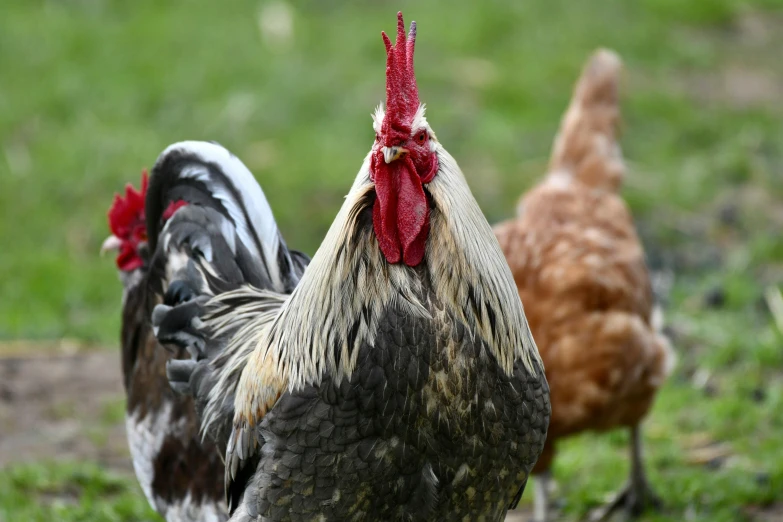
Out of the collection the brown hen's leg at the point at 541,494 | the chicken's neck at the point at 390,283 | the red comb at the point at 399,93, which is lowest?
the brown hen's leg at the point at 541,494

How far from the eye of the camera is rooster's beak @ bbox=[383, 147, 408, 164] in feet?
10.4

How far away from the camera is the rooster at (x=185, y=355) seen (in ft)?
14.1

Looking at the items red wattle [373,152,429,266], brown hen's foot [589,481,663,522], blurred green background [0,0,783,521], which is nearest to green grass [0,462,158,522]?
blurred green background [0,0,783,521]

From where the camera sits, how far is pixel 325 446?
3271mm

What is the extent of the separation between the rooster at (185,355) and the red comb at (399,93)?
4.21 feet

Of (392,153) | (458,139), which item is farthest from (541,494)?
(458,139)

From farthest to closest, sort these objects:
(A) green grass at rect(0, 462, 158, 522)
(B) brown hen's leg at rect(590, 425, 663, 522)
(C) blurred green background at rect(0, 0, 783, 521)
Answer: (C) blurred green background at rect(0, 0, 783, 521)
(B) brown hen's leg at rect(590, 425, 663, 522)
(A) green grass at rect(0, 462, 158, 522)

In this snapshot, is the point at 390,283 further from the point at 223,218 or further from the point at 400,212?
the point at 223,218

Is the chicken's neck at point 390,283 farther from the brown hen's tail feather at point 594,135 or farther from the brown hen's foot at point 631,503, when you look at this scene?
the brown hen's tail feather at point 594,135

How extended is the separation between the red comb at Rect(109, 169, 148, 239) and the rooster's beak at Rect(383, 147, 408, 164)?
2122mm

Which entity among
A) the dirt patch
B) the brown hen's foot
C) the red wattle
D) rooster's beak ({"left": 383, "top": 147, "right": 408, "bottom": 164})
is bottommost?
the brown hen's foot

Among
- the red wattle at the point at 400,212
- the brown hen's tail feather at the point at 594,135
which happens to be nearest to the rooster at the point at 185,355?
the red wattle at the point at 400,212

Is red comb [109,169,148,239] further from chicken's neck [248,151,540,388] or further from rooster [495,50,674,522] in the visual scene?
chicken's neck [248,151,540,388]

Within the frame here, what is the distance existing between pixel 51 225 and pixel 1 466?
292cm
